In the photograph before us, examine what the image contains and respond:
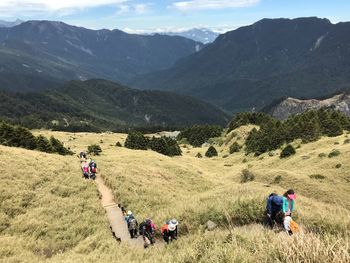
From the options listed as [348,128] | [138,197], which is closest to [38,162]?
[138,197]

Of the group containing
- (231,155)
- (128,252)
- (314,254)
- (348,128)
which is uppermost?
(314,254)

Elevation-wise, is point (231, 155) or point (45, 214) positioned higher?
point (45, 214)

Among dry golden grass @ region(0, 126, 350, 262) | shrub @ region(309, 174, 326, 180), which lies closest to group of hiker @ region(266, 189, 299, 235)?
dry golden grass @ region(0, 126, 350, 262)

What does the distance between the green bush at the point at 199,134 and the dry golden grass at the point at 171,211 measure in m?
78.4

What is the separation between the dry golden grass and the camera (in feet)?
33.0

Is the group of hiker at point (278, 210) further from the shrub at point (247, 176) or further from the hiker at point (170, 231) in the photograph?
the shrub at point (247, 176)

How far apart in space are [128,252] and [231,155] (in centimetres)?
7634

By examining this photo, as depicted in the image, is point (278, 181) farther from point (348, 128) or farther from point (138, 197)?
point (348, 128)

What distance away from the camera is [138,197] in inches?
1341

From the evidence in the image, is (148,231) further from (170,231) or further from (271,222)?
(271,222)

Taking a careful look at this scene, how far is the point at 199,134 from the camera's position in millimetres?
143750

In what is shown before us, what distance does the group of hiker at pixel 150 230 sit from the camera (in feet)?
66.3

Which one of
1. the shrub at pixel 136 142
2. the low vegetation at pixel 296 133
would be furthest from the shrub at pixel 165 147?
the low vegetation at pixel 296 133

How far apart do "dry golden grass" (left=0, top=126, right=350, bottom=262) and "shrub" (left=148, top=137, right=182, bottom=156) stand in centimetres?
2525
